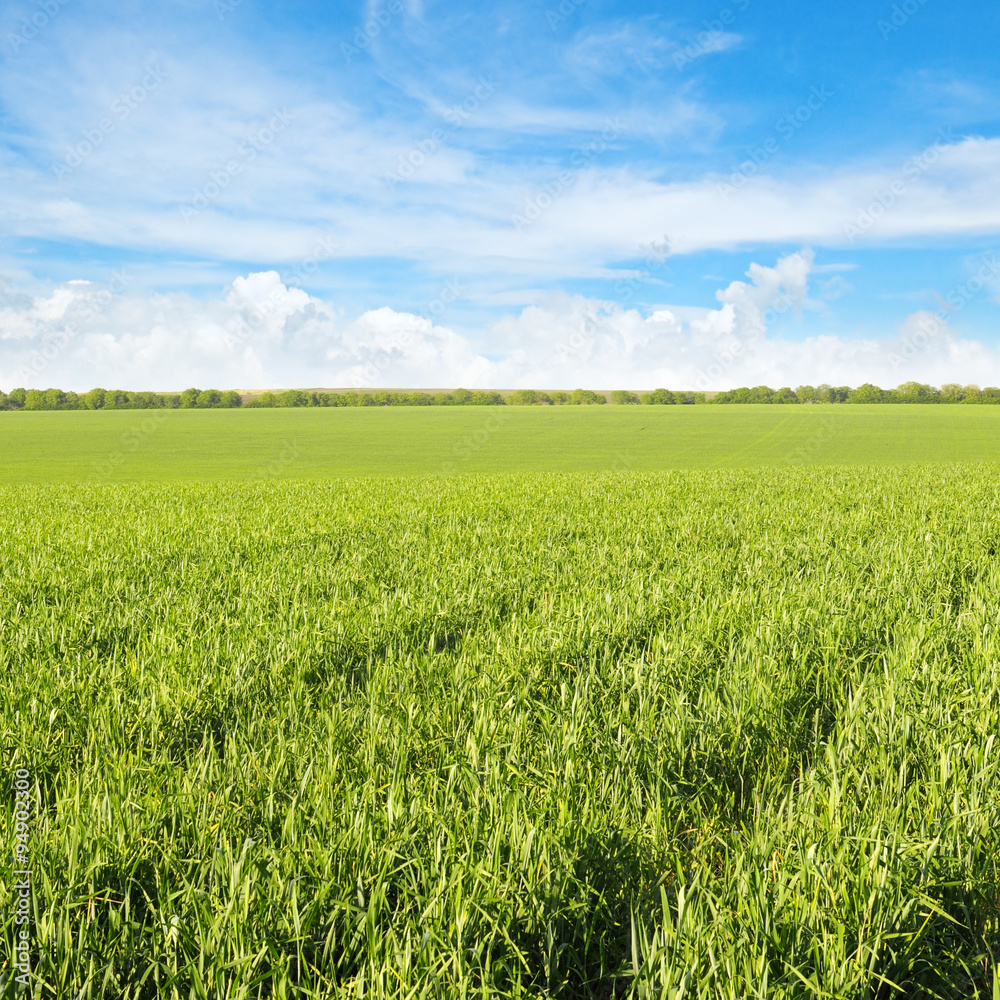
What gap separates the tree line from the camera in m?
133

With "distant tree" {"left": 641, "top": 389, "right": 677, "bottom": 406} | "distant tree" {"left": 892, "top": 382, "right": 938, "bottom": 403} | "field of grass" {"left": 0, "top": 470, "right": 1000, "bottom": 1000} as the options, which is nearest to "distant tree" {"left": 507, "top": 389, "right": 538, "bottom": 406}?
"distant tree" {"left": 641, "top": 389, "right": 677, "bottom": 406}

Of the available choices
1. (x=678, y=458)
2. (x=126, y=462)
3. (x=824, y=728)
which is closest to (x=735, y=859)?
(x=824, y=728)

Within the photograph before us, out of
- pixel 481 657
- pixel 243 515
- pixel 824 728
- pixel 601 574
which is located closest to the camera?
pixel 824 728

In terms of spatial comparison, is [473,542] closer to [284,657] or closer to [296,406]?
[284,657]

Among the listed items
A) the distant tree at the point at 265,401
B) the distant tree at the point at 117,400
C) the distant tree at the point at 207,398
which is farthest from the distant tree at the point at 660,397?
the distant tree at the point at 117,400

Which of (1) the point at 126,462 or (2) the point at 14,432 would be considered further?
(2) the point at 14,432

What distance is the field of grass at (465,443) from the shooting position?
45.7 m

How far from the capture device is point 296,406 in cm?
13350

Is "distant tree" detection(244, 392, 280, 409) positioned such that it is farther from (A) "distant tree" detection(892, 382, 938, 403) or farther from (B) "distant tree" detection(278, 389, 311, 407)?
(A) "distant tree" detection(892, 382, 938, 403)

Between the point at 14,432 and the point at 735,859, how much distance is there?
293 ft

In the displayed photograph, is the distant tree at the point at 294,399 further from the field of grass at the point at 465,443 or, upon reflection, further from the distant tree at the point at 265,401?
A: the field of grass at the point at 465,443

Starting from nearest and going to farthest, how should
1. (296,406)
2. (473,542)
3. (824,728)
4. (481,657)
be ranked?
(824,728) → (481,657) → (473,542) → (296,406)

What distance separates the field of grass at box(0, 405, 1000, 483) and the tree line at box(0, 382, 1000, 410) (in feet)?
144

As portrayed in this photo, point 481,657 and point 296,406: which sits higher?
point 296,406
